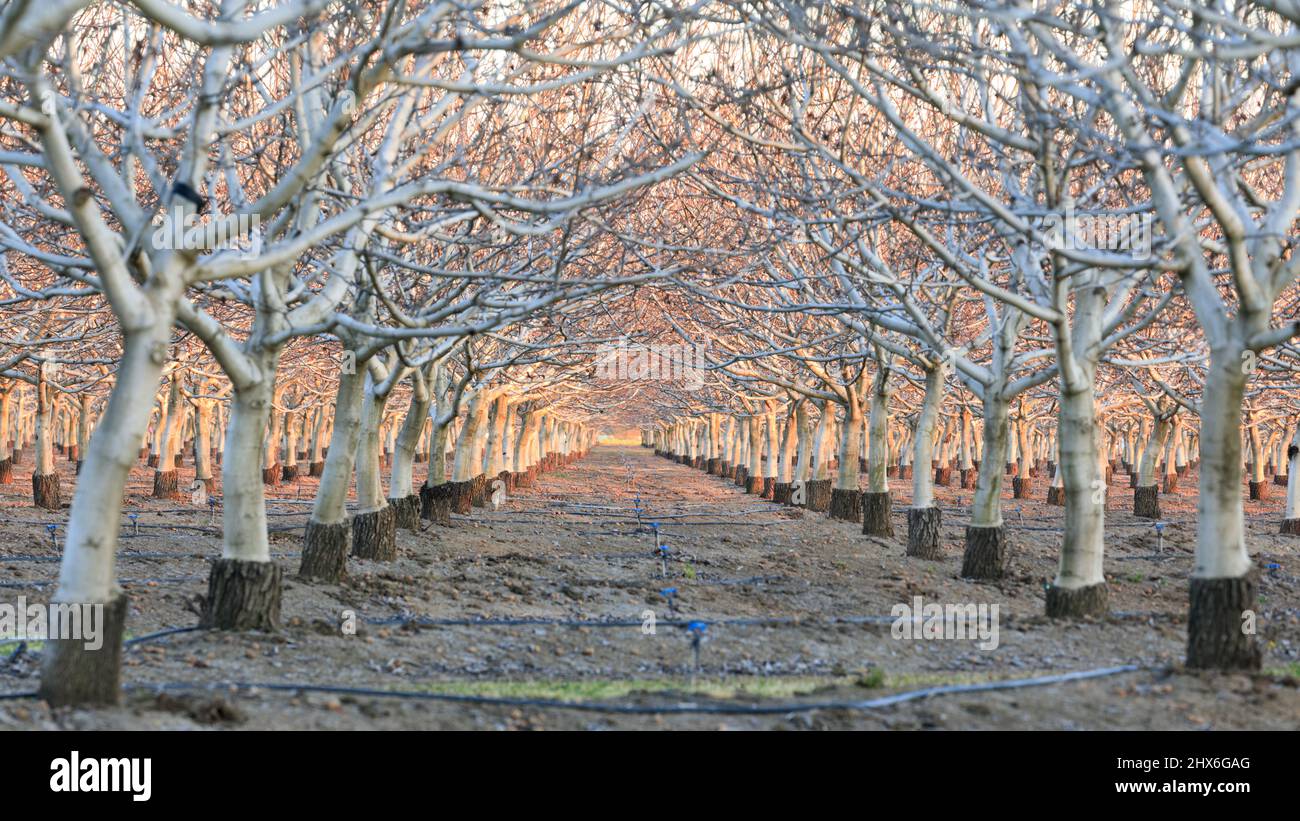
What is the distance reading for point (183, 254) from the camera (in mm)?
7434

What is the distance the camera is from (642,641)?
39.2 feet

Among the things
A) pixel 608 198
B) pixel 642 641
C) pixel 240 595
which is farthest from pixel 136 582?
pixel 608 198

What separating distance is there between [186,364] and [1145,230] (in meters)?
22.3

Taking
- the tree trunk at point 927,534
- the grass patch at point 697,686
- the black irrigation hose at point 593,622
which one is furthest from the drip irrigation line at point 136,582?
the tree trunk at point 927,534

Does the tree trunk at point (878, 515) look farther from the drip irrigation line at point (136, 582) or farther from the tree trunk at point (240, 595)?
the tree trunk at point (240, 595)

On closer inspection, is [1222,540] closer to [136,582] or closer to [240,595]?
[240,595]

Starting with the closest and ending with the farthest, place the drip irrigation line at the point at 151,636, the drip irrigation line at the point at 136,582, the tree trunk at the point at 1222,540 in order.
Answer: the tree trunk at the point at 1222,540
the drip irrigation line at the point at 151,636
the drip irrigation line at the point at 136,582

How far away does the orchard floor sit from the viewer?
24.7ft

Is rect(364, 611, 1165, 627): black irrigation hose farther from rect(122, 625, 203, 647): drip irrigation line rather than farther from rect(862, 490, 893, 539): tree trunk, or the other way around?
rect(862, 490, 893, 539): tree trunk

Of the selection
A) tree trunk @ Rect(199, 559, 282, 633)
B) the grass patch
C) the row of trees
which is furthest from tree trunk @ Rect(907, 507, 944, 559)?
tree trunk @ Rect(199, 559, 282, 633)

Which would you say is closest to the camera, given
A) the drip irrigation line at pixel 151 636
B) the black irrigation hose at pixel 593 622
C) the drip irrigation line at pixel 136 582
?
the drip irrigation line at pixel 151 636

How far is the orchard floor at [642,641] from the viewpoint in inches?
297
